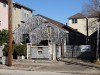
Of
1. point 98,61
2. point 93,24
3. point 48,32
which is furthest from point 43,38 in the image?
point 98,61

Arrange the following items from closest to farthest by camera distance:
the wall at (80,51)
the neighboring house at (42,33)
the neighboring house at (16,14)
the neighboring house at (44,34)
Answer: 1. the wall at (80,51)
2. the neighboring house at (44,34)
3. the neighboring house at (42,33)
4. the neighboring house at (16,14)

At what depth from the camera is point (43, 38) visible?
4934cm

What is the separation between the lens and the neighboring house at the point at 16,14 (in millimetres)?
57278

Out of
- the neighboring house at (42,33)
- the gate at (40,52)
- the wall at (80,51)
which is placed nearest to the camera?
the gate at (40,52)

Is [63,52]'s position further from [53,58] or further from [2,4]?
[2,4]

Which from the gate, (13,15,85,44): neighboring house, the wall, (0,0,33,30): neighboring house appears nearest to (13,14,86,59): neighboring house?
(13,15,85,44): neighboring house

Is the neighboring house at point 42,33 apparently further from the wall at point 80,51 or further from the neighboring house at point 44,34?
the wall at point 80,51

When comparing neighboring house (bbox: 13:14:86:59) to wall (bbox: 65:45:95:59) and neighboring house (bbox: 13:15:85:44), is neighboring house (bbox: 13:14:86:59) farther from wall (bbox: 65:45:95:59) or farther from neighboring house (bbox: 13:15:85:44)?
wall (bbox: 65:45:95:59)

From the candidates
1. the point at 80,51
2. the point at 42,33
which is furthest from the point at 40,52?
the point at 42,33

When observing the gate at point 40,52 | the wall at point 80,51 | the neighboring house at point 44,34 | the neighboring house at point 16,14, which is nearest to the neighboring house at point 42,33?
the neighboring house at point 44,34

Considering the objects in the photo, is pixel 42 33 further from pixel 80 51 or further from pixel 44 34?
pixel 80 51

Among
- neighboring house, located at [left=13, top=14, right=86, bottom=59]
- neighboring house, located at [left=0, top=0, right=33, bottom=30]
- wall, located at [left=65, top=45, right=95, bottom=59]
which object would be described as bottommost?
wall, located at [left=65, top=45, right=95, bottom=59]

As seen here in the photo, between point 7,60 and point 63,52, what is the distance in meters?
11.2

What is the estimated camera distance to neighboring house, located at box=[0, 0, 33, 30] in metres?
57.3
